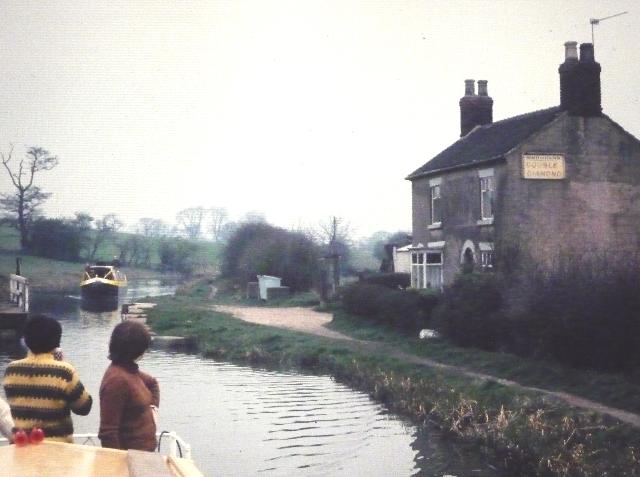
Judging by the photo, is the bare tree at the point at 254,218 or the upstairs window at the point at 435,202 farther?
the bare tree at the point at 254,218

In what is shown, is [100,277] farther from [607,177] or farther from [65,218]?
[607,177]

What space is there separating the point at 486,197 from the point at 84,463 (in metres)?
20.1

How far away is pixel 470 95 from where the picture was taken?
91.6 ft

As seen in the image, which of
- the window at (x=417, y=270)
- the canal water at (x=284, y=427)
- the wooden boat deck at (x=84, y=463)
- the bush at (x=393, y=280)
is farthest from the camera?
the bush at (x=393, y=280)

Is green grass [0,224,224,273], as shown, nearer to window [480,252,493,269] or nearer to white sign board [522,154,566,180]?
window [480,252,493,269]

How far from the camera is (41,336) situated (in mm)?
4934

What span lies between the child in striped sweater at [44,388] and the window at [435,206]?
69.8ft

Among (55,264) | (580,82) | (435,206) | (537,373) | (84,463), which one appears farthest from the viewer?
(55,264)

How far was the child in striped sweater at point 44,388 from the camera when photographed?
16.2ft

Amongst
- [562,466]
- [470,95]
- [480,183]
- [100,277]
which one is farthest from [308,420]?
[100,277]

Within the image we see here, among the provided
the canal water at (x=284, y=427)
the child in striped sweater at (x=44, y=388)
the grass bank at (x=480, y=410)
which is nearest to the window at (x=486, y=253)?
the grass bank at (x=480, y=410)

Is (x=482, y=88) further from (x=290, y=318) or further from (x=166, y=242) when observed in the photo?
(x=166, y=242)

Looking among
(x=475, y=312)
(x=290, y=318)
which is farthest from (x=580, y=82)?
(x=290, y=318)

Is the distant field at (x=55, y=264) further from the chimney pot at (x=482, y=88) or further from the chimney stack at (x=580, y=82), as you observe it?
the chimney stack at (x=580, y=82)
